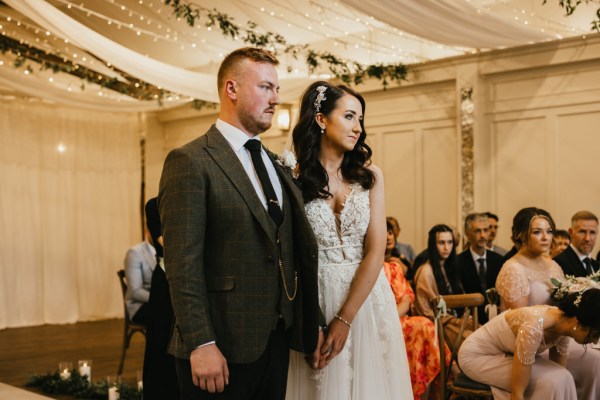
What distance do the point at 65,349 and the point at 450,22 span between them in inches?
220

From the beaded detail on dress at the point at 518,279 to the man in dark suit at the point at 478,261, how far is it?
1.95 metres

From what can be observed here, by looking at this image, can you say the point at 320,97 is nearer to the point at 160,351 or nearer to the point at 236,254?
the point at 236,254

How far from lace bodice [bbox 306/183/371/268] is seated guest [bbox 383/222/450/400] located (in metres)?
2.07

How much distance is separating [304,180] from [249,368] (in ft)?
2.76

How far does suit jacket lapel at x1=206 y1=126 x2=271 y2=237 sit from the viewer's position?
7.36 feet

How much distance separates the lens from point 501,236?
27.1 feet

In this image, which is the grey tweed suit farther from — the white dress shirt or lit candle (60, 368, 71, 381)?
lit candle (60, 368, 71, 381)

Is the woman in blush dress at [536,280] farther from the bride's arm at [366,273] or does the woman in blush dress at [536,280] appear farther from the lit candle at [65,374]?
the lit candle at [65,374]

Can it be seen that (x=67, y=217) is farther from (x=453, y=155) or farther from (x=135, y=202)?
(x=453, y=155)

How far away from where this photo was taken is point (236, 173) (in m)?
2.28

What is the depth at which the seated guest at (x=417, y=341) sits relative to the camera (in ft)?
16.3

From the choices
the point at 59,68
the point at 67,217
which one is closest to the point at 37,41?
the point at 59,68

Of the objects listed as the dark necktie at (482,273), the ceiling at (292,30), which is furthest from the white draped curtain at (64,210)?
the dark necktie at (482,273)

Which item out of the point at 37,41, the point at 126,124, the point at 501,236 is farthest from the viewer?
the point at 126,124
